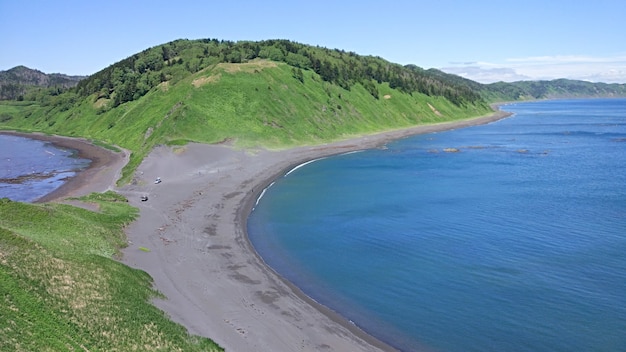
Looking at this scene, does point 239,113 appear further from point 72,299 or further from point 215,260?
point 72,299

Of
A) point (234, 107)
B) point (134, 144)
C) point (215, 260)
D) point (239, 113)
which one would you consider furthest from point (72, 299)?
point (234, 107)

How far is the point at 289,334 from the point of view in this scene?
33.6m

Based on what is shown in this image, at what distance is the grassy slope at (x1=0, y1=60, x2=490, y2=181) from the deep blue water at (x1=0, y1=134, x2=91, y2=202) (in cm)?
1537

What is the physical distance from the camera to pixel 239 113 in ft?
453

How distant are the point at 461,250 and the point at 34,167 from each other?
355 ft

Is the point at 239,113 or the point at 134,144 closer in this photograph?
the point at 134,144

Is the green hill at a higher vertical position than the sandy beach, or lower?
higher

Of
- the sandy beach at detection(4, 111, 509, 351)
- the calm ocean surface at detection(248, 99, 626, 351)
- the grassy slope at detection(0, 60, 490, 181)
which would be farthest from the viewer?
the grassy slope at detection(0, 60, 490, 181)

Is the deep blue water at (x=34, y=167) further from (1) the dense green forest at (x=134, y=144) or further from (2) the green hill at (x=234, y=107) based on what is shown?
(1) the dense green forest at (x=134, y=144)

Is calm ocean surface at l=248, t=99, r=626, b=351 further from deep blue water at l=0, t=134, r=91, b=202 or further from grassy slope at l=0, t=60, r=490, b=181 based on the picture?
deep blue water at l=0, t=134, r=91, b=202

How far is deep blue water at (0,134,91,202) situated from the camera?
286ft

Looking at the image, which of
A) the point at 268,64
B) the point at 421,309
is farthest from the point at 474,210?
the point at 268,64

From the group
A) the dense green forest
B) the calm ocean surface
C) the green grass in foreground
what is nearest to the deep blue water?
the dense green forest

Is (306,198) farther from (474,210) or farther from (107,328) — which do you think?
(107,328)
